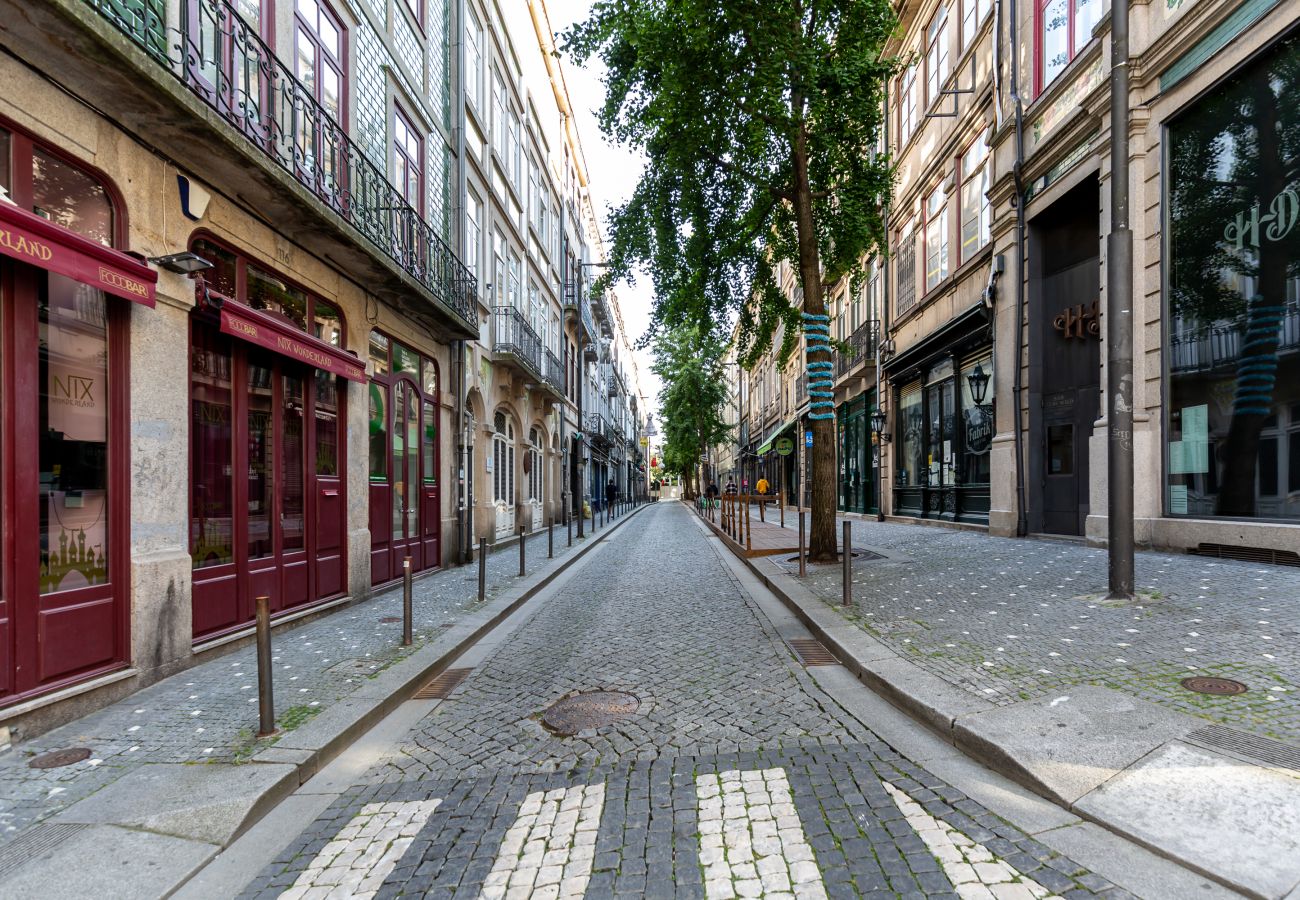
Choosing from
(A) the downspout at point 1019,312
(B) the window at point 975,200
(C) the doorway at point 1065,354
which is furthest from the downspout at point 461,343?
(B) the window at point 975,200

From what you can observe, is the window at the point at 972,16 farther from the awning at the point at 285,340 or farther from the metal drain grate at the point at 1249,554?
the awning at the point at 285,340

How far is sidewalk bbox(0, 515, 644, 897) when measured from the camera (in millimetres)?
3033

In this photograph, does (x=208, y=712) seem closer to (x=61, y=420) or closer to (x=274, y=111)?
(x=61, y=420)

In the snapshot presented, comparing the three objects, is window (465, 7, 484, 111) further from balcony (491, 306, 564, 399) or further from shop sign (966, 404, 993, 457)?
shop sign (966, 404, 993, 457)

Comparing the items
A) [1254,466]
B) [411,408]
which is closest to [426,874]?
[411,408]

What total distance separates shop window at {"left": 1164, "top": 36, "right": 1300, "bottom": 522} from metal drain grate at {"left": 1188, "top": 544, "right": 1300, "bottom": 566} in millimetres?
413

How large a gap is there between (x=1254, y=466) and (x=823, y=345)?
18.1 feet

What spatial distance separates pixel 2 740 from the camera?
160 inches

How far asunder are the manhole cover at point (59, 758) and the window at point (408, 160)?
28.3 feet

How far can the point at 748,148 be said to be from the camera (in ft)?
34.9

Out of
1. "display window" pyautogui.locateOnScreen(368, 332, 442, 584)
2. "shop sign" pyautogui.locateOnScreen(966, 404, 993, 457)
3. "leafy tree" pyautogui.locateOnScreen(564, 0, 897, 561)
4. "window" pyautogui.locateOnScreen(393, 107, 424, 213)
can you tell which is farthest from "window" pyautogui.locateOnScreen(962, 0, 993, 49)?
"display window" pyautogui.locateOnScreen(368, 332, 442, 584)

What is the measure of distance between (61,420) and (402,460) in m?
5.99

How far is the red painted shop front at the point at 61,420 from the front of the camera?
4.31 metres

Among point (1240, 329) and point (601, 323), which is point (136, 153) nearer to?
point (1240, 329)
